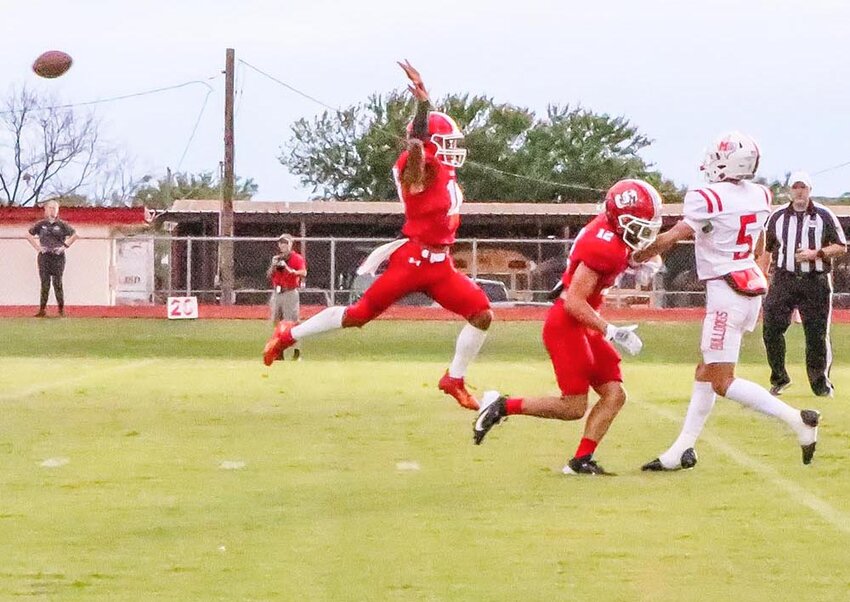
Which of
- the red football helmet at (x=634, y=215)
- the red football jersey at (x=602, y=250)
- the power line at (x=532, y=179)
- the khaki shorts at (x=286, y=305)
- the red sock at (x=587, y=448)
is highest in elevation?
the power line at (x=532, y=179)

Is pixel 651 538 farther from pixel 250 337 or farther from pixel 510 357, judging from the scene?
pixel 250 337

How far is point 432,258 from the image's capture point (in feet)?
35.5

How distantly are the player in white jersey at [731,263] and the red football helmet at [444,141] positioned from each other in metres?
2.43

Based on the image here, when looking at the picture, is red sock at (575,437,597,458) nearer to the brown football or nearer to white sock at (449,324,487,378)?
white sock at (449,324,487,378)

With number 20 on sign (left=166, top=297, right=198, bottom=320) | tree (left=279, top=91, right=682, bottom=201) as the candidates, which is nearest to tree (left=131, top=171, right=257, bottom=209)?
tree (left=279, top=91, right=682, bottom=201)

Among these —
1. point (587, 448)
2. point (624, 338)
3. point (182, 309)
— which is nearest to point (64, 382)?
point (587, 448)

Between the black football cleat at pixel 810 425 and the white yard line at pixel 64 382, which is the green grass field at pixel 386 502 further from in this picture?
the black football cleat at pixel 810 425

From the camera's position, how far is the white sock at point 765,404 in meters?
8.58

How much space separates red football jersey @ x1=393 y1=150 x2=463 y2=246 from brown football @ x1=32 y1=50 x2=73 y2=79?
11.7 metres

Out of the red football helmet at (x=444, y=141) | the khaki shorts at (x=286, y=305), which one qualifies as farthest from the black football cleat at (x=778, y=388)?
the khaki shorts at (x=286, y=305)

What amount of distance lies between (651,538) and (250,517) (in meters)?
1.74

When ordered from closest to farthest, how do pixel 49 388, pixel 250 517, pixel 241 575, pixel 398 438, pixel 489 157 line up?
pixel 241 575
pixel 250 517
pixel 398 438
pixel 49 388
pixel 489 157

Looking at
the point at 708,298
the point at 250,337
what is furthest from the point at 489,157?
the point at 708,298

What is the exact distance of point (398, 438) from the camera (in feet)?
33.5
